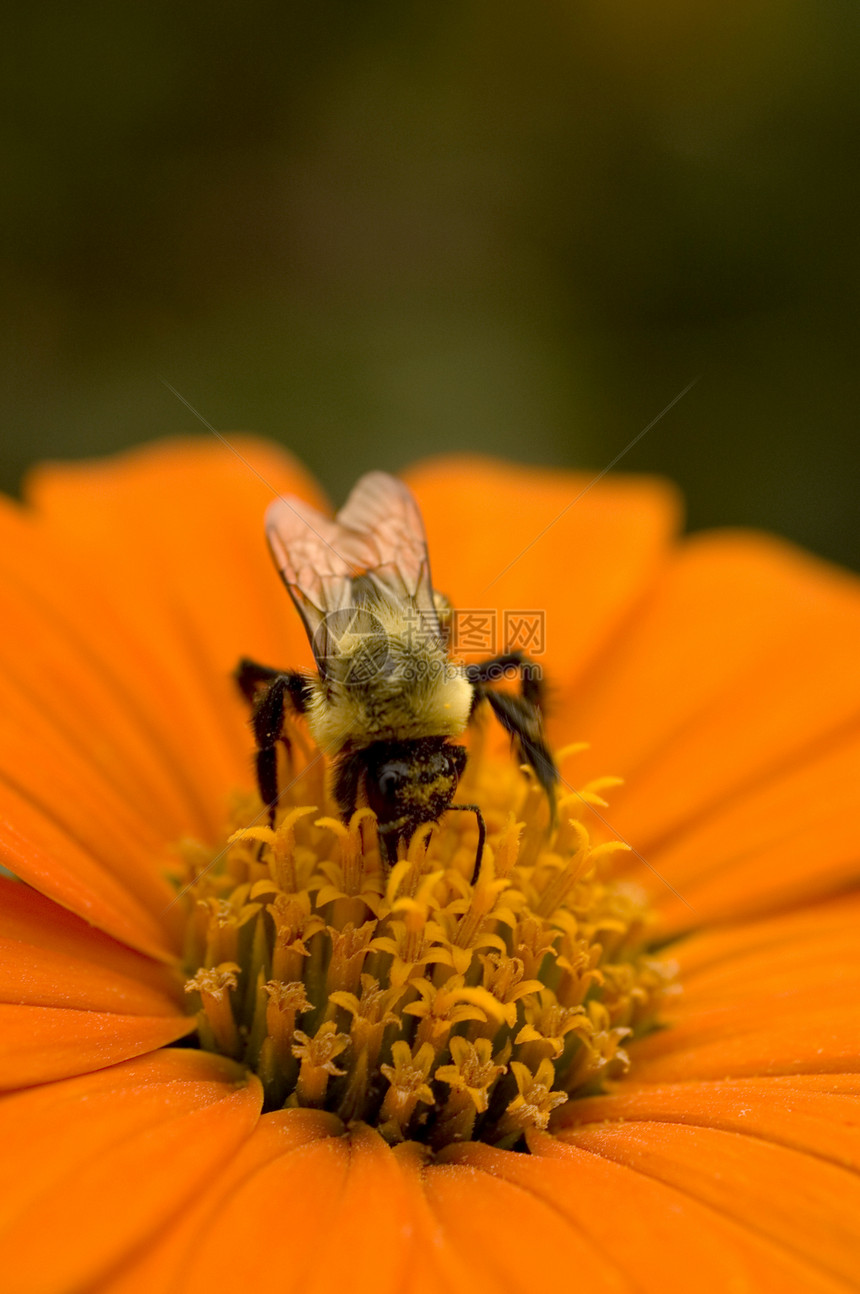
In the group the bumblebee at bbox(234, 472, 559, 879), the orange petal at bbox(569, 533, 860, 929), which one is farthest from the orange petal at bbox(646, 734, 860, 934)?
the bumblebee at bbox(234, 472, 559, 879)

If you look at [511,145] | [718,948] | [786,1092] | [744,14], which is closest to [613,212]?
[511,145]

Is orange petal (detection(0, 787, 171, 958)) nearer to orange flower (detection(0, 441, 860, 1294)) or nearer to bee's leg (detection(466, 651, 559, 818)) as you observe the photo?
orange flower (detection(0, 441, 860, 1294))

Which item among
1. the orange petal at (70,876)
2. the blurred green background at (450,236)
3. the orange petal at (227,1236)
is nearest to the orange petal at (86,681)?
the orange petal at (70,876)

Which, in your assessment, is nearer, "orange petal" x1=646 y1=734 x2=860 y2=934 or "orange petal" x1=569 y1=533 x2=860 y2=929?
"orange petal" x1=646 y1=734 x2=860 y2=934

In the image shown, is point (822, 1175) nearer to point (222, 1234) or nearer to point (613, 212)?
point (222, 1234)

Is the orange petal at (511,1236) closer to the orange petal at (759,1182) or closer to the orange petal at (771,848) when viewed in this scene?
the orange petal at (759,1182)
